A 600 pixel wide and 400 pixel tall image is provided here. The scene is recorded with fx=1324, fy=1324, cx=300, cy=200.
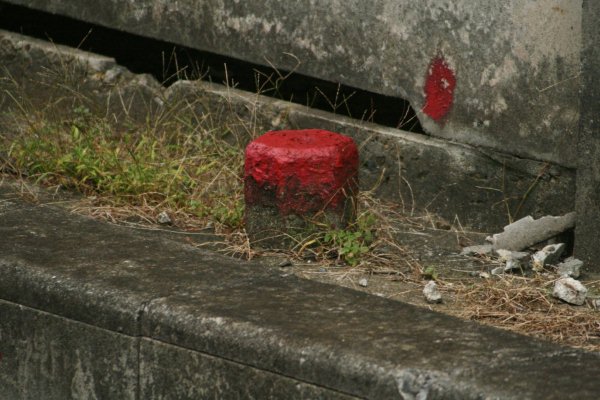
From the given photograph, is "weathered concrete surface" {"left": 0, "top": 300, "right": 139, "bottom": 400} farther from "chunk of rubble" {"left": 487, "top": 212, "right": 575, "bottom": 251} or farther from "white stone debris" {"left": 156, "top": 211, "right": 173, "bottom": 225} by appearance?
"chunk of rubble" {"left": 487, "top": 212, "right": 575, "bottom": 251}

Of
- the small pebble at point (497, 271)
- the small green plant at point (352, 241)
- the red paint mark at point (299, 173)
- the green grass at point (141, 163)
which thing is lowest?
the green grass at point (141, 163)

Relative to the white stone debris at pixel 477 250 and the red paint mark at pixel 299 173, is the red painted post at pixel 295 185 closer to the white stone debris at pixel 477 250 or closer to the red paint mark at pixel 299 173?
the red paint mark at pixel 299 173

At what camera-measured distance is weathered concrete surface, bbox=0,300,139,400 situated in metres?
3.40

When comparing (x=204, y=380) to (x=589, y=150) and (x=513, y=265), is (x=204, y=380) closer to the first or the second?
(x=513, y=265)

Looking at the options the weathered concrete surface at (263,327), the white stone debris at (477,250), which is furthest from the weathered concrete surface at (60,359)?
the white stone debris at (477,250)

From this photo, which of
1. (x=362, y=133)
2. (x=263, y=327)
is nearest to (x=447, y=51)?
(x=362, y=133)

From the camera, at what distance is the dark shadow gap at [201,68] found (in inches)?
196

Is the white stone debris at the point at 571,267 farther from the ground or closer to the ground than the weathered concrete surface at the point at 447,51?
closer to the ground

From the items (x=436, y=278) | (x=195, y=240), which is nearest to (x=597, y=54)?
(x=436, y=278)

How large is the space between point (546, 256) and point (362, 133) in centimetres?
94

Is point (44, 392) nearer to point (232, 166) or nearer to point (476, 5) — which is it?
point (232, 166)

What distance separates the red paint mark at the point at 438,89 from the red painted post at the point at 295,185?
20.9 inches

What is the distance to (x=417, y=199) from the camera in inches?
191

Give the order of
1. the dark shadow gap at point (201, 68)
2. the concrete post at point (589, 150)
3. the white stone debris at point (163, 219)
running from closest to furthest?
1. the concrete post at point (589, 150)
2. the white stone debris at point (163, 219)
3. the dark shadow gap at point (201, 68)
